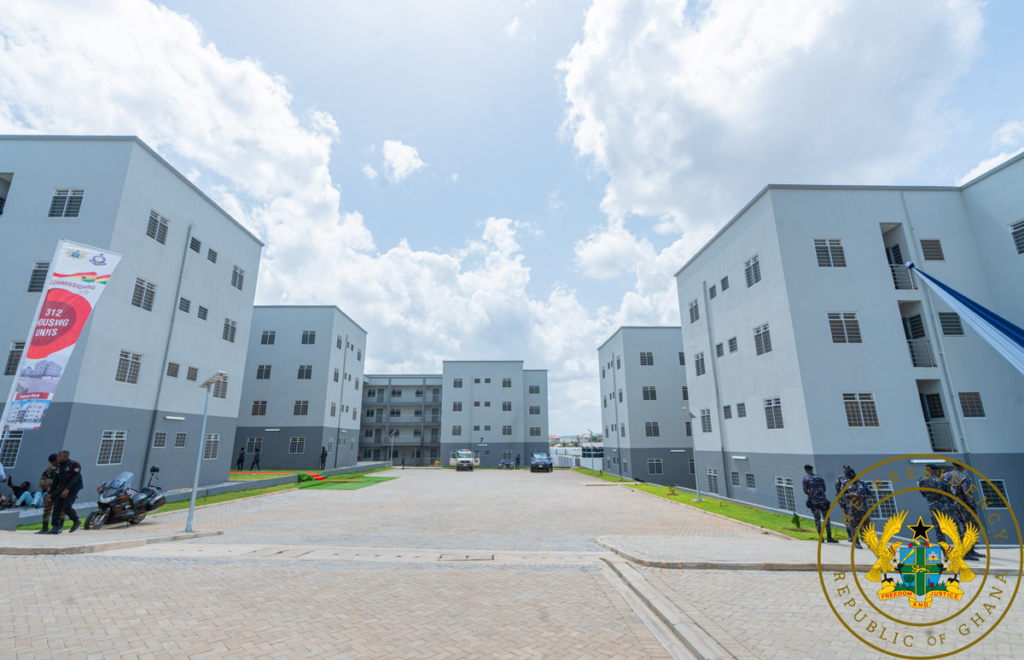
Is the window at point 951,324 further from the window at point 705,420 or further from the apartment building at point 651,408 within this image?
the apartment building at point 651,408

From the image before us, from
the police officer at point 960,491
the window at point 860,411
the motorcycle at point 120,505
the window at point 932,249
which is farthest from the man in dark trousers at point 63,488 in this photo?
the window at point 932,249

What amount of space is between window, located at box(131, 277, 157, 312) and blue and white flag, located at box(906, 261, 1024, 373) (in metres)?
30.9

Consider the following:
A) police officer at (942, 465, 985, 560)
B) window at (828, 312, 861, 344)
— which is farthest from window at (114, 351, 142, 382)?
window at (828, 312, 861, 344)

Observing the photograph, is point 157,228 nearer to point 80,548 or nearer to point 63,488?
point 63,488

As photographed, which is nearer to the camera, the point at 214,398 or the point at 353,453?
the point at 214,398

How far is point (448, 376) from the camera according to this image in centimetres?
5806

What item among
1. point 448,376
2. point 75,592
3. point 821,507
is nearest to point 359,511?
point 75,592

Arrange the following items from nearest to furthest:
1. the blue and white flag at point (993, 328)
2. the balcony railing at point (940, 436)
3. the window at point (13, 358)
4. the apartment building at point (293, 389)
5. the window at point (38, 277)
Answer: the blue and white flag at point (993, 328) → the window at point (13, 358) → the window at point (38, 277) → the balcony railing at point (940, 436) → the apartment building at point (293, 389)

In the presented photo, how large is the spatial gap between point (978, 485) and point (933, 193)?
466 inches

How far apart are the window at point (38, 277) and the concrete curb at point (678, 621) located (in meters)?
22.0

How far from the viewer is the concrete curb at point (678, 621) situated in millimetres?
5211

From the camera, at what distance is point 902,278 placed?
18312mm

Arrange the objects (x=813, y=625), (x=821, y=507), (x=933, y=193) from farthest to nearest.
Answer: (x=933, y=193) → (x=821, y=507) → (x=813, y=625)

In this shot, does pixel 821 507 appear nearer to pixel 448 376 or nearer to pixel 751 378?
pixel 751 378
